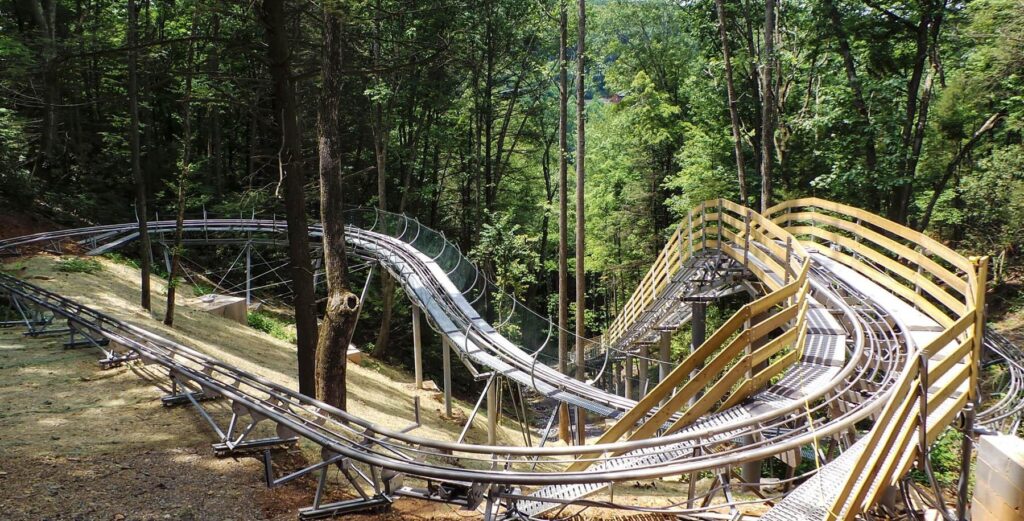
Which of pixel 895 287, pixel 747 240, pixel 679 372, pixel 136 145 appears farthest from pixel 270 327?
pixel 895 287

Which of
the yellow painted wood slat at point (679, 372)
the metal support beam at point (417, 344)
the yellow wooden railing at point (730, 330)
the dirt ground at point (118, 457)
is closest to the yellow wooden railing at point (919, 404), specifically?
the yellow wooden railing at point (730, 330)

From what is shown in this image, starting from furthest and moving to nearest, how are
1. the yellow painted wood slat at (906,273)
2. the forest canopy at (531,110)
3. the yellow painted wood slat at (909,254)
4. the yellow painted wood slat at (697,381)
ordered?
the forest canopy at (531,110), the yellow painted wood slat at (906,273), the yellow painted wood slat at (909,254), the yellow painted wood slat at (697,381)

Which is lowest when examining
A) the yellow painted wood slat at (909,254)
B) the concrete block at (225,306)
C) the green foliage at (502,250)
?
the concrete block at (225,306)

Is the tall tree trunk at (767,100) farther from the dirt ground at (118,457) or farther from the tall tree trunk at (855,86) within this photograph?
the dirt ground at (118,457)

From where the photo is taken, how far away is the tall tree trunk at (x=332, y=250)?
26.4ft

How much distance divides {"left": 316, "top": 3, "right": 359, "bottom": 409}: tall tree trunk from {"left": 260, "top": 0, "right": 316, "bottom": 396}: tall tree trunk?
0.71 ft

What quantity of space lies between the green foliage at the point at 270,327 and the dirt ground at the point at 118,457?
16.2 ft

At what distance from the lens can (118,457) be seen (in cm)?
661

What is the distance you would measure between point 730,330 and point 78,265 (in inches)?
684

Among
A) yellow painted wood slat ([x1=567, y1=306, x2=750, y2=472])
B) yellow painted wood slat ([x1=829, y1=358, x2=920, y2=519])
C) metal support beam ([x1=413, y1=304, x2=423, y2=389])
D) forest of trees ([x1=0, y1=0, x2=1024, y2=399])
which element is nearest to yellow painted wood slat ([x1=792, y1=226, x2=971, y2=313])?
yellow painted wood slat ([x1=829, y1=358, x2=920, y2=519])

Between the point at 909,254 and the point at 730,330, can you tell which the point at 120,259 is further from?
the point at 909,254

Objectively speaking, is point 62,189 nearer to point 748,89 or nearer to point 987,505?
point 748,89

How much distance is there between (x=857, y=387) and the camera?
6535mm

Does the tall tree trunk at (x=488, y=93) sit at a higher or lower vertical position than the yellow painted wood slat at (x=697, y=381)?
higher
